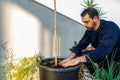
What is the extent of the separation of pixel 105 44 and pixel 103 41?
0.13 feet

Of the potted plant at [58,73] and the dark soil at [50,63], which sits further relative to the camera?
the dark soil at [50,63]

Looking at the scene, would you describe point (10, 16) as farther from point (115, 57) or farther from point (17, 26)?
point (115, 57)

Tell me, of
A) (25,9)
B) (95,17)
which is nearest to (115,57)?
(95,17)

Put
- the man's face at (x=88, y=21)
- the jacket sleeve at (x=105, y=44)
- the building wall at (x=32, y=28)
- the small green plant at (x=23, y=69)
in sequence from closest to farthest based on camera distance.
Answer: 1. the jacket sleeve at (x=105, y=44)
2. the man's face at (x=88, y=21)
3. the small green plant at (x=23, y=69)
4. the building wall at (x=32, y=28)

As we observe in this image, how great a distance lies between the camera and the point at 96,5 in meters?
3.73

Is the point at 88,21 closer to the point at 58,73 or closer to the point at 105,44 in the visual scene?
the point at 105,44

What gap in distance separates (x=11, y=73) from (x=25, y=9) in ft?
→ 2.30

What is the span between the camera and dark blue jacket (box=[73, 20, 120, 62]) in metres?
2.70

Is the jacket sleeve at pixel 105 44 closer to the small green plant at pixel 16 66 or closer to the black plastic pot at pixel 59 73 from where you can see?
the black plastic pot at pixel 59 73

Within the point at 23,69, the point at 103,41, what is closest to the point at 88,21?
the point at 103,41

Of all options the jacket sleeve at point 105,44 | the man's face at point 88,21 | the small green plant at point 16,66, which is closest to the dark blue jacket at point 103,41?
the jacket sleeve at point 105,44

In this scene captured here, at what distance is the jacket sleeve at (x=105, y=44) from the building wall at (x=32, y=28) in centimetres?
80

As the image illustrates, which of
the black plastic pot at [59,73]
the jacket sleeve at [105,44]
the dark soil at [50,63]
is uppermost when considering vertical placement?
the jacket sleeve at [105,44]

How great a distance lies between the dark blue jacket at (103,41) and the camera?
270 cm
